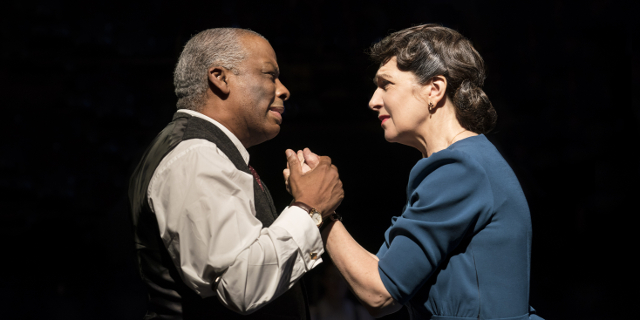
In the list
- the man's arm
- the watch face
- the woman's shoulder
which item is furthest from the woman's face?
the watch face

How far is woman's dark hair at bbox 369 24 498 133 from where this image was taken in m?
1.34

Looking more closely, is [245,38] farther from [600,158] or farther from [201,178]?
[600,158]

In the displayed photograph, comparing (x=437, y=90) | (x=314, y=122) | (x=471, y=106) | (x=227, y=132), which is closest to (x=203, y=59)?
(x=227, y=132)

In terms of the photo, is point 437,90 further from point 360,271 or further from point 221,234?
point 221,234

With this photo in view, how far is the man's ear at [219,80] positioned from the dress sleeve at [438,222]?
24.3 inches

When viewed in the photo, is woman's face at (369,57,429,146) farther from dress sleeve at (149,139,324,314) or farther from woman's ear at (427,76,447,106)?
dress sleeve at (149,139,324,314)

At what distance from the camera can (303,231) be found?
1089 mm

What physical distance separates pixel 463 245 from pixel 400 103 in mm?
452

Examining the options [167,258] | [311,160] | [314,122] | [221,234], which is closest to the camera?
[221,234]

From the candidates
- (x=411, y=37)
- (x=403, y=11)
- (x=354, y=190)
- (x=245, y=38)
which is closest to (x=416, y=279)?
(x=411, y=37)

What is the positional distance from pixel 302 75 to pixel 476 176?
195cm

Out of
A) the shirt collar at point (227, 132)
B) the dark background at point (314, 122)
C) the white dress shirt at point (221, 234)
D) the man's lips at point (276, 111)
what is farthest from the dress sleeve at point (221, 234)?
the dark background at point (314, 122)

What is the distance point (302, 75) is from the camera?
296 cm

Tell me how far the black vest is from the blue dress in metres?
0.35
